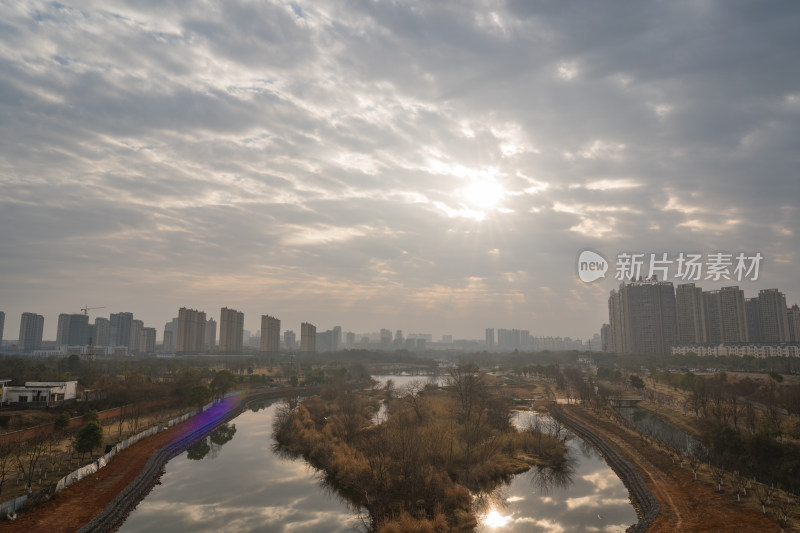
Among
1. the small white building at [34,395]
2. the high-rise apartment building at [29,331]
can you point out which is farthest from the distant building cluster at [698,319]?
the high-rise apartment building at [29,331]

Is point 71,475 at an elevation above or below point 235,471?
above

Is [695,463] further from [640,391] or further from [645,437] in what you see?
[640,391]

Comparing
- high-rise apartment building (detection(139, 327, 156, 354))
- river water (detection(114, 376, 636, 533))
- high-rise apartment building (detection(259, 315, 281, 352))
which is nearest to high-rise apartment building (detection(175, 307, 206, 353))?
high-rise apartment building (detection(259, 315, 281, 352))

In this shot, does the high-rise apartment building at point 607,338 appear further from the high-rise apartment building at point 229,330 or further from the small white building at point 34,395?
the small white building at point 34,395

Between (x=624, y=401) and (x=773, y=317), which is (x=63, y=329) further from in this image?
(x=773, y=317)

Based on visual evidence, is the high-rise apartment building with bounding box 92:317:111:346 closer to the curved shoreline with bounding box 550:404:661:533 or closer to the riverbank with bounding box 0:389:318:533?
the riverbank with bounding box 0:389:318:533

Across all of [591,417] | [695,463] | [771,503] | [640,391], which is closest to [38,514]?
[771,503]
